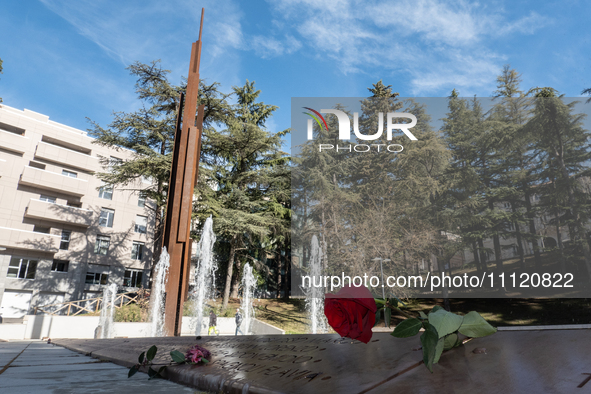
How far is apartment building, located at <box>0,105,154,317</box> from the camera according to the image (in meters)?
A: 22.6

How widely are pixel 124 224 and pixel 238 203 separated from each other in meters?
11.9

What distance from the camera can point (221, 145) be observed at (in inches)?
824

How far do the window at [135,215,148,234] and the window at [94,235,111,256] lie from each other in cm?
245

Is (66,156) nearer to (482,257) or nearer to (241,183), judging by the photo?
(241,183)

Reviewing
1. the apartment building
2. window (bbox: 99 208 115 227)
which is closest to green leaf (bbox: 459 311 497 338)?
the apartment building

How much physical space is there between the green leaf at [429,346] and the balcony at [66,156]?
97.9 feet

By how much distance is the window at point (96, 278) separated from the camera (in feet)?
83.0

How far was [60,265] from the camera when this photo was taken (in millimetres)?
24531

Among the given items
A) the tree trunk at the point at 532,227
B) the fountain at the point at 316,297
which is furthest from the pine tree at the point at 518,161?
the fountain at the point at 316,297

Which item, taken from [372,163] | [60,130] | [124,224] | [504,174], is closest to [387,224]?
[372,163]

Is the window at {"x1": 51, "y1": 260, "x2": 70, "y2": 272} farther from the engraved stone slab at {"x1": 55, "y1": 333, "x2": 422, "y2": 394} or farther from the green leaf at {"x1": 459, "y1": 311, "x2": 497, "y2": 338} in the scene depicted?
the green leaf at {"x1": 459, "y1": 311, "x2": 497, "y2": 338}

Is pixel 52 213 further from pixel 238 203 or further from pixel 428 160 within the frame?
pixel 428 160

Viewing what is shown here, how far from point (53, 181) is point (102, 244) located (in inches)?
217

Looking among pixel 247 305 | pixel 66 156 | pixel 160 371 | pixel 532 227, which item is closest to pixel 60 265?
pixel 66 156
